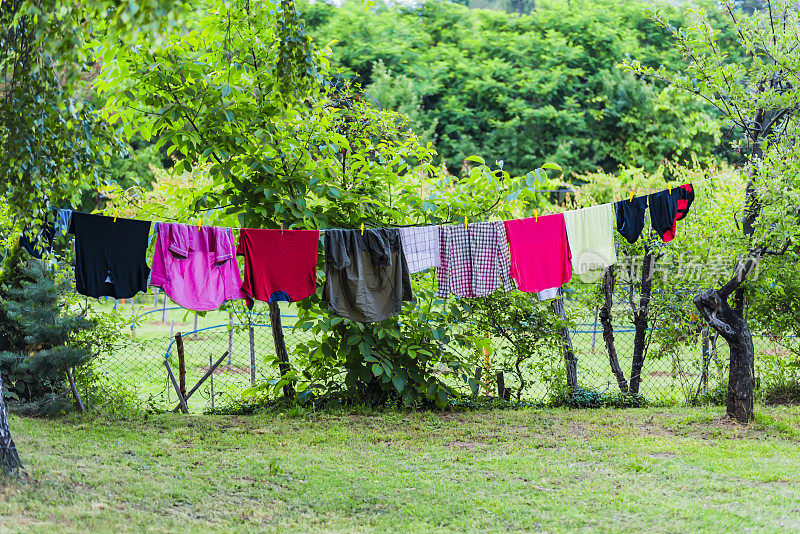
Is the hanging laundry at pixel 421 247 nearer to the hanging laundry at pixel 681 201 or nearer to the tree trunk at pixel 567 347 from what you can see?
the tree trunk at pixel 567 347

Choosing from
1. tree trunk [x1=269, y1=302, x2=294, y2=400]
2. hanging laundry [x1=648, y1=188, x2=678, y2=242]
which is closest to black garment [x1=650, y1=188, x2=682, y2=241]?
hanging laundry [x1=648, y1=188, x2=678, y2=242]

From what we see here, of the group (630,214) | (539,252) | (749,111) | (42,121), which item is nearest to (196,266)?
(42,121)

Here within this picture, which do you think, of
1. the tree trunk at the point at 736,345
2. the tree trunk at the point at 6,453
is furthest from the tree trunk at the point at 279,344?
the tree trunk at the point at 736,345

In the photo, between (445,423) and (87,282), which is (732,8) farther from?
(87,282)

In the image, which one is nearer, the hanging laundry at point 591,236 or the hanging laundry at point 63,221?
the hanging laundry at point 63,221

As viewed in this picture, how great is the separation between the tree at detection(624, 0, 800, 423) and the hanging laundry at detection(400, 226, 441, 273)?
2.14 meters

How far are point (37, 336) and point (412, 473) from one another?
3183 millimetres

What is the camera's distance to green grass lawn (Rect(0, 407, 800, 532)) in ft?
11.7

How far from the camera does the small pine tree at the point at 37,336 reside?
17.9 feet

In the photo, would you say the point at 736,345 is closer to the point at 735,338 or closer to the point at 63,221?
the point at 735,338

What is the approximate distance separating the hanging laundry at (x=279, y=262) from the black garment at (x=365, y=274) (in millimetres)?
135

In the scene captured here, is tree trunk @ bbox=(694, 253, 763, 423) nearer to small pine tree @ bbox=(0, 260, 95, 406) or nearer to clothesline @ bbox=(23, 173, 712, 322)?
clothesline @ bbox=(23, 173, 712, 322)

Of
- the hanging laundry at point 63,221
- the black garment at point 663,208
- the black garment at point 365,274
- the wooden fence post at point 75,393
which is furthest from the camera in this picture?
the black garment at point 663,208

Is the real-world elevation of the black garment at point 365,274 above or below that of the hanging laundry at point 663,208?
below
